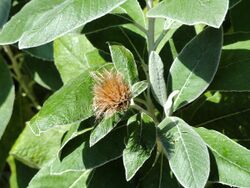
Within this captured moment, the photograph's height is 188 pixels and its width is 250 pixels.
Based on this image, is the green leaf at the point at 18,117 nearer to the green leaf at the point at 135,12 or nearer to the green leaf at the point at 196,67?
the green leaf at the point at 135,12

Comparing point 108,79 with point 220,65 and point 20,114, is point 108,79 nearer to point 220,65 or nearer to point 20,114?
point 220,65

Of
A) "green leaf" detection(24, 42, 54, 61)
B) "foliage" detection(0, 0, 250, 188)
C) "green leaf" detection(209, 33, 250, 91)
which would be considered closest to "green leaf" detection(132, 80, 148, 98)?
"foliage" detection(0, 0, 250, 188)

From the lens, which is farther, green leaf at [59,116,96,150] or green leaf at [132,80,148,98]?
green leaf at [59,116,96,150]

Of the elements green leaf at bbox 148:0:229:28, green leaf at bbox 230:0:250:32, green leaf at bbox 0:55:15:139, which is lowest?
green leaf at bbox 230:0:250:32

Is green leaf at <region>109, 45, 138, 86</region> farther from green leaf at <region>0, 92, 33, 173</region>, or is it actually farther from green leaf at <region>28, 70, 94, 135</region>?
green leaf at <region>0, 92, 33, 173</region>

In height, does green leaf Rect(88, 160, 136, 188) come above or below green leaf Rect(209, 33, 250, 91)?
below

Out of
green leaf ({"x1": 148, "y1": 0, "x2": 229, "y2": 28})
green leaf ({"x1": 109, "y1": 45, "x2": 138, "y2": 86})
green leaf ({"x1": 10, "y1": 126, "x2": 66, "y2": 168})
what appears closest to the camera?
green leaf ({"x1": 148, "y1": 0, "x2": 229, "y2": 28})

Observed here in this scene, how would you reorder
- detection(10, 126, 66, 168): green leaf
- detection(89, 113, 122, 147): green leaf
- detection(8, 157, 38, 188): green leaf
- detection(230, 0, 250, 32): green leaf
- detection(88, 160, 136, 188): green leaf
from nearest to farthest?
detection(89, 113, 122, 147): green leaf → detection(88, 160, 136, 188): green leaf → detection(230, 0, 250, 32): green leaf → detection(10, 126, 66, 168): green leaf → detection(8, 157, 38, 188): green leaf

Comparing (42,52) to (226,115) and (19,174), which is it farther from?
(226,115)
